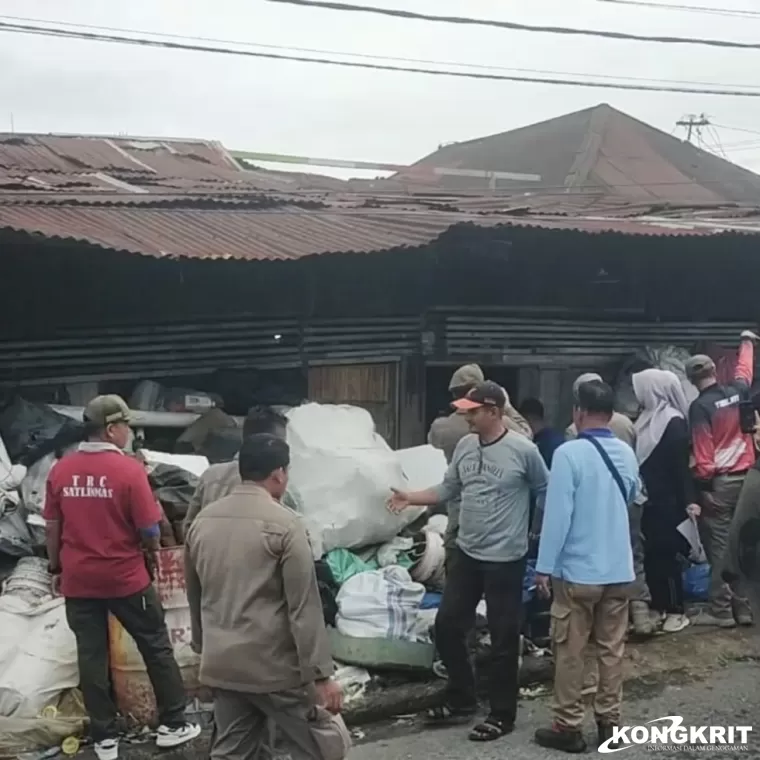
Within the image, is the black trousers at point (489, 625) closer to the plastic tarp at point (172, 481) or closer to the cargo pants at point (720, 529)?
the plastic tarp at point (172, 481)

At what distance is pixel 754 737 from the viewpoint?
222 inches

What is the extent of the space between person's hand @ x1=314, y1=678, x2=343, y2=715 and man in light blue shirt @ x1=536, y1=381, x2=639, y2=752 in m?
1.60

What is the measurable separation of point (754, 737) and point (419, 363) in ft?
13.5

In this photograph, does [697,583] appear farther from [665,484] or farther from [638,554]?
[665,484]

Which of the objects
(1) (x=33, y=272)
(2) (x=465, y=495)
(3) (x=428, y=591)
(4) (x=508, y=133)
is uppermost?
(4) (x=508, y=133)

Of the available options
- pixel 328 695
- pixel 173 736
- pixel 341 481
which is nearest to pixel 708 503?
pixel 341 481

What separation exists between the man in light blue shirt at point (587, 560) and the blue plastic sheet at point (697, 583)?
2.60 m

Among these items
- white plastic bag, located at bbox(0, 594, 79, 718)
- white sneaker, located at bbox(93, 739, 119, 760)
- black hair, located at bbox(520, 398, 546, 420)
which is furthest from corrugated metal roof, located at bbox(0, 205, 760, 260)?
white sneaker, located at bbox(93, 739, 119, 760)

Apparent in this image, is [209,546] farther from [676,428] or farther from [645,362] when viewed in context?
[645,362]

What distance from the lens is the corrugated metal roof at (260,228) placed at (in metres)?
6.44

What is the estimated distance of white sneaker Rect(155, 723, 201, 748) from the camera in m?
5.20

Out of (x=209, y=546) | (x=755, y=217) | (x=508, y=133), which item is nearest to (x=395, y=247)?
(x=209, y=546)

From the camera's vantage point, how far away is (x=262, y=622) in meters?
3.90

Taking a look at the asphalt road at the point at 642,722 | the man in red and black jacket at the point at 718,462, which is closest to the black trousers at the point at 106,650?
the asphalt road at the point at 642,722
